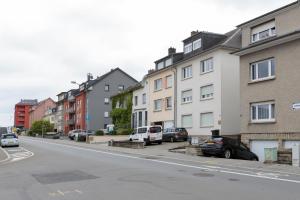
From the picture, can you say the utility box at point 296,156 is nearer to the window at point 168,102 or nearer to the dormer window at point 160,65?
the window at point 168,102

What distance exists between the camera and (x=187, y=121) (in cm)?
4231

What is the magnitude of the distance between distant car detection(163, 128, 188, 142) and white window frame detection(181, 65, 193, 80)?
5.87m

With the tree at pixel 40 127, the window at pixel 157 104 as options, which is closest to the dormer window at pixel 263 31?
the window at pixel 157 104

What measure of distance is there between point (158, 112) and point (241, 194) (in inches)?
1522

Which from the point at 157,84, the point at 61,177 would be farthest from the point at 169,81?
the point at 61,177

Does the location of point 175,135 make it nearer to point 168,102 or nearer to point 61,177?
point 168,102

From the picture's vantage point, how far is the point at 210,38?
41188 millimetres

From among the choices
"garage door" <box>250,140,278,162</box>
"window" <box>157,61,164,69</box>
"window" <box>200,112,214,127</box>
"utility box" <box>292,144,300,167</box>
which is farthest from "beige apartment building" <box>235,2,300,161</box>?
"window" <box>157,61,164,69</box>

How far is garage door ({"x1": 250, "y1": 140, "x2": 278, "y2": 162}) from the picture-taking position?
1058 inches

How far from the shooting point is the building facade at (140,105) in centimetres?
5321

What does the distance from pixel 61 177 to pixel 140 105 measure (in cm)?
4108

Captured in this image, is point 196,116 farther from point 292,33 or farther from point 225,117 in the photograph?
point 292,33

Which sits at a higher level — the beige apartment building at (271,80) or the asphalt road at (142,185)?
the beige apartment building at (271,80)

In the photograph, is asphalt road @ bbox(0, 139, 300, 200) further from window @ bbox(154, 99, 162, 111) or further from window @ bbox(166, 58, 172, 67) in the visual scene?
window @ bbox(154, 99, 162, 111)
